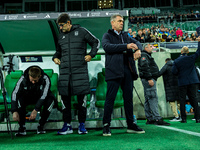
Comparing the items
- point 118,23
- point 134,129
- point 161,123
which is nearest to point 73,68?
point 118,23

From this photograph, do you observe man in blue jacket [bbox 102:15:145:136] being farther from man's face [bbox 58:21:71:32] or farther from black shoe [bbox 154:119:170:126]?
black shoe [bbox 154:119:170:126]

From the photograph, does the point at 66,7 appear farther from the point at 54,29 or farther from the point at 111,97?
the point at 111,97

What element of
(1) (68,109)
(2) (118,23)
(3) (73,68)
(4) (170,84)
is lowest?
(1) (68,109)

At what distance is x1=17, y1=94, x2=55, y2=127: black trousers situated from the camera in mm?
3927

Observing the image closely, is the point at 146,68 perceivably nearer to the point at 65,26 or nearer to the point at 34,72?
the point at 65,26

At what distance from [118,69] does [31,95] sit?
5.67 ft

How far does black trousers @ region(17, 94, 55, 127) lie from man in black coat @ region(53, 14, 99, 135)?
0.41 m

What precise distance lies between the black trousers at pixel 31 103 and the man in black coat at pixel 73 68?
0.41 metres

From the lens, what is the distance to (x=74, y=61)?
3.70 metres

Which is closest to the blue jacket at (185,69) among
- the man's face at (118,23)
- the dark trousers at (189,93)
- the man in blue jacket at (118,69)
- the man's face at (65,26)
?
the dark trousers at (189,93)

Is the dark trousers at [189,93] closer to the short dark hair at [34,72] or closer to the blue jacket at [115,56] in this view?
the blue jacket at [115,56]

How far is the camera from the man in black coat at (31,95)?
3814 mm

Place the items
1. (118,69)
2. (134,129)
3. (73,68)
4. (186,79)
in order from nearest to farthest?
(118,69) → (134,129) → (73,68) → (186,79)

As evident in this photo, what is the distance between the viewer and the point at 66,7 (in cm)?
3341
